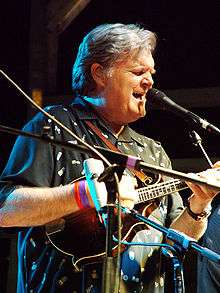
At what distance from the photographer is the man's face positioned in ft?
9.04

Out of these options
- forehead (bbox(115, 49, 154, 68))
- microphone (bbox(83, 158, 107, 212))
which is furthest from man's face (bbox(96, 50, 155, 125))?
microphone (bbox(83, 158, 107, 212))

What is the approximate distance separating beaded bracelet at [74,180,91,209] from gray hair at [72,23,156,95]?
0.93 m

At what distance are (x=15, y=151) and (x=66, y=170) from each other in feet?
0.78

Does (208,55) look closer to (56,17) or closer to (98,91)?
(56,17)

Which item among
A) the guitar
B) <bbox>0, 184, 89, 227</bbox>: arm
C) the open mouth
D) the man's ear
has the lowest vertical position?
the guitar

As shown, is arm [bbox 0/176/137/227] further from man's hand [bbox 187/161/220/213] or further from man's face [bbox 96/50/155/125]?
man's face [bbox 96/50/155/125]

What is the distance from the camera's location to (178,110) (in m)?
2.55

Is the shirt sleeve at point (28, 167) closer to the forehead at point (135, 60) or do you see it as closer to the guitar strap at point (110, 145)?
the guitar strap at point (110, 145)

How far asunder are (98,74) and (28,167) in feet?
2.45

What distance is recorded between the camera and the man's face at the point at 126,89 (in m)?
2.75

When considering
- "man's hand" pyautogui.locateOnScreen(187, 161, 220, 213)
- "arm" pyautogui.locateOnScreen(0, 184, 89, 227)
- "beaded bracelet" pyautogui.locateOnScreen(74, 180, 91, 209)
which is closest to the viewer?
"beaded bracelet" pyautogui.locateOnScreen(74, 180, 91, 209)

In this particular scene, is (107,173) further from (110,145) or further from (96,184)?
(110,145)

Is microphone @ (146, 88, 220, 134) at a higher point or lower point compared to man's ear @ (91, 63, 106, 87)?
lower

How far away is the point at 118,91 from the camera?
277cm
